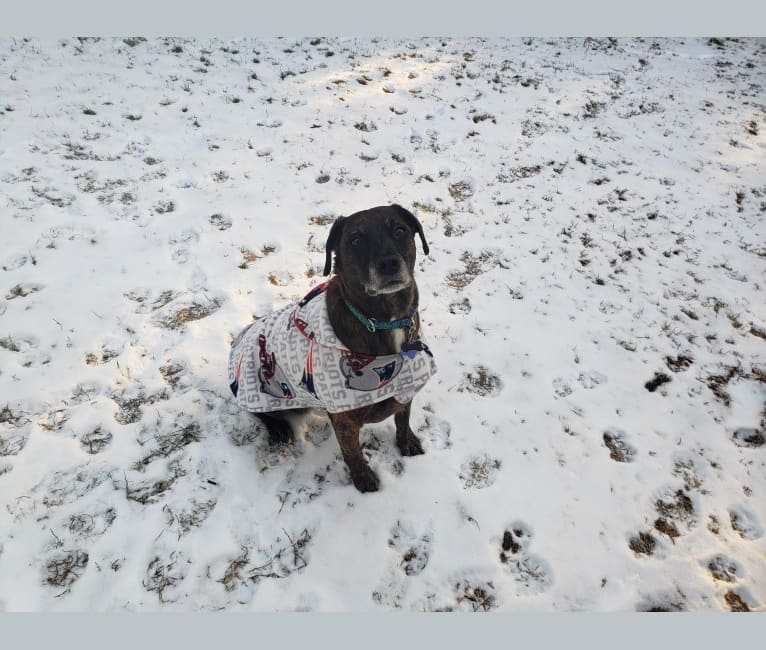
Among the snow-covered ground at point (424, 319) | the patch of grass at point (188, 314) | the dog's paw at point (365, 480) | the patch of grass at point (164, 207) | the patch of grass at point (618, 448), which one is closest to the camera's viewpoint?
the snow-covered ground at point (424, 319)

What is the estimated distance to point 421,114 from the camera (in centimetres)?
760

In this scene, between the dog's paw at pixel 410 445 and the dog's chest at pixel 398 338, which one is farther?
the dog's paw at pixel 410 445

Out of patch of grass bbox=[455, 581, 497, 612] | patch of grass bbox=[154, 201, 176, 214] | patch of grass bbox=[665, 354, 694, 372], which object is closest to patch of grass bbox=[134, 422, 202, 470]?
patch of grass bbox=[455, 581, 497, 612]

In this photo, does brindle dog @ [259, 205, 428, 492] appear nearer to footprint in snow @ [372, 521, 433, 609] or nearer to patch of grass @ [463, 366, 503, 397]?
footprint in snow @ [372, 521, 433, 609]

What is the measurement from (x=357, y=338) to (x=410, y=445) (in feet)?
4.10

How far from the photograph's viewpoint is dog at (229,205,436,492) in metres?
2.70

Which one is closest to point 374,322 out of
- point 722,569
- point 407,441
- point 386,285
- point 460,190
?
point 386,285

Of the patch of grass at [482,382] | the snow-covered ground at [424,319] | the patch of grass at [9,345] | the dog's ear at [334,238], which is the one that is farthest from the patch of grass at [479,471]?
the patch of grass at [9,345]

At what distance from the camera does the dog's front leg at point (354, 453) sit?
3.02 meters

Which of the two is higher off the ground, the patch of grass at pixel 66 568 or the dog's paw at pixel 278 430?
the dog's paw at pixel 278 430

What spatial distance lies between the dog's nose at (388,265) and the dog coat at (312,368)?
0.54 meters

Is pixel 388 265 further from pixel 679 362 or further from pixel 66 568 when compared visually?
pixel 679 362

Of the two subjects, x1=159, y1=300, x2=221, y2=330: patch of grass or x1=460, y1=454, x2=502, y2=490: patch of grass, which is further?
x1=159, y1=300, x2=221, y2=330: patch of grass

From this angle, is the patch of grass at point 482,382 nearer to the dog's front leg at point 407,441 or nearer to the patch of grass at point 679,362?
the dog's front leg at point 407,441
